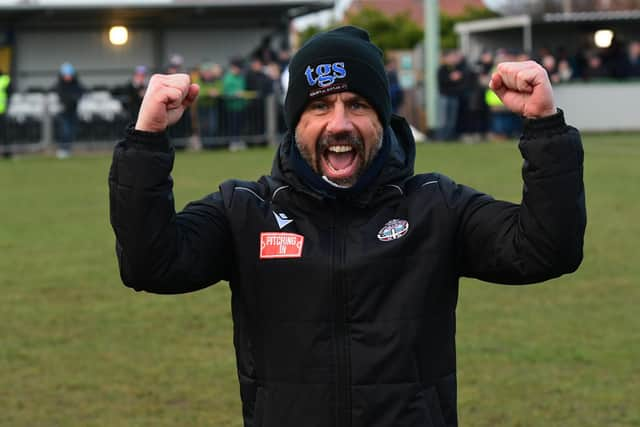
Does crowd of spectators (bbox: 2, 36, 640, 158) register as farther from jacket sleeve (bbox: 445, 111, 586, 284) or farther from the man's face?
jacket sleeve (bbox: 445, 111, 586, 284)

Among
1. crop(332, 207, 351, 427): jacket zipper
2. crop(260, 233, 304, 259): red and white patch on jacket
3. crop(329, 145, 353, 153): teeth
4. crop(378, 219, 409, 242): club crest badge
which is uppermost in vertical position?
crop(329, 145, 353, 153): teeth

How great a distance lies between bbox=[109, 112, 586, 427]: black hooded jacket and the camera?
3396mm

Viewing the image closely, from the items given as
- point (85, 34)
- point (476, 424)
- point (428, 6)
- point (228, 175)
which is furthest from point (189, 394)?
point (85, 34)

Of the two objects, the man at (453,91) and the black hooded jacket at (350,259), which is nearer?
the black hooded jacket at (350,259)

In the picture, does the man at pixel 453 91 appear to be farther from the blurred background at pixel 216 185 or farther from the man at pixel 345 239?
the man at pixel 345 239

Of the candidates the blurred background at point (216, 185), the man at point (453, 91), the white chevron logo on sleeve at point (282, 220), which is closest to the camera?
the white chevron logo on sleeve at point (282, 220)

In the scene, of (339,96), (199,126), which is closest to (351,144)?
(339,96)

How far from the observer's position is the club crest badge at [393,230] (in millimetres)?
3496

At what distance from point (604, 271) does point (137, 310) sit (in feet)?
12.1

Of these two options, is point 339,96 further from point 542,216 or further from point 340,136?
point 542,216

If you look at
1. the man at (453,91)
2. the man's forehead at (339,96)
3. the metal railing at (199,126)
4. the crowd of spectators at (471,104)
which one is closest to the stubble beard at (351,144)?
the man's forehead at (339,96)

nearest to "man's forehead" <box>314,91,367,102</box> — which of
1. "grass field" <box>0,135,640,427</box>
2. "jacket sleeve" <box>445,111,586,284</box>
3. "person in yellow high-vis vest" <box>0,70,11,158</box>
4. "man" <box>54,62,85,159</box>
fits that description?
"jacket sleeve" <box>445,111,586,284</box>

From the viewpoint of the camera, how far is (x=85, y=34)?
113 feet

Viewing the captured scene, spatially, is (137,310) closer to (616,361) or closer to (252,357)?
(616,361)
